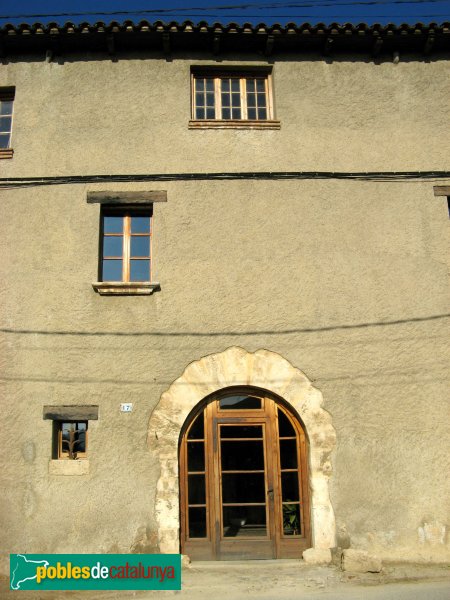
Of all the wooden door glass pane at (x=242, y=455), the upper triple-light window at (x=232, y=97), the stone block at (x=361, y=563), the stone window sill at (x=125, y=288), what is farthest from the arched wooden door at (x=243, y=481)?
the upper triple-light window at (x=232, y=97)

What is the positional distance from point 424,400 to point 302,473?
1.92m

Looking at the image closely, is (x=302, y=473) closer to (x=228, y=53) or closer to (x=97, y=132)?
(x=97, y=132)

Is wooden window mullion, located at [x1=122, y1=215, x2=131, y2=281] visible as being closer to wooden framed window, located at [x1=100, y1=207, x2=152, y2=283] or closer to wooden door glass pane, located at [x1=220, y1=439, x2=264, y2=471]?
wooden framed window, located at [x1=100, y1=207, x2=152, y2=283]

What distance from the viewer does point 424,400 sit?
8.09m

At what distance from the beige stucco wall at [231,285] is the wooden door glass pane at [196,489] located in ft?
1.68

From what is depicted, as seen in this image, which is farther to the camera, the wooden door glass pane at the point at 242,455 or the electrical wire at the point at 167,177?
the electrical wire at the point at 167,177

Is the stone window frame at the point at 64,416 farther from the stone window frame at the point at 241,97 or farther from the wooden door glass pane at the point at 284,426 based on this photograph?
the stone window frame at the point at 241,97

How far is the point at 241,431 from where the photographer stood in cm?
814

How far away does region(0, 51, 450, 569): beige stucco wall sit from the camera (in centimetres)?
773

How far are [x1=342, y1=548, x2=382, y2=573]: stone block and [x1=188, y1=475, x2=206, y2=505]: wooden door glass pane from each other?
1939 millimetres

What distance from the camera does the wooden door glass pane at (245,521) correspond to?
7836mm

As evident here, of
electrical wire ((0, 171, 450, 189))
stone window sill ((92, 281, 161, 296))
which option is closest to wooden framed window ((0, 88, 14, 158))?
electrical wire ((0, 171, 450, 189))

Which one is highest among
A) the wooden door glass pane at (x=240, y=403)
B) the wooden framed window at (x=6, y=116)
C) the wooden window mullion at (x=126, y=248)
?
the wooden framed window at (x=6, y=116)

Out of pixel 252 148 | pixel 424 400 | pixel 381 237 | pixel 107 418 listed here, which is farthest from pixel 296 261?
pixel 107 418
